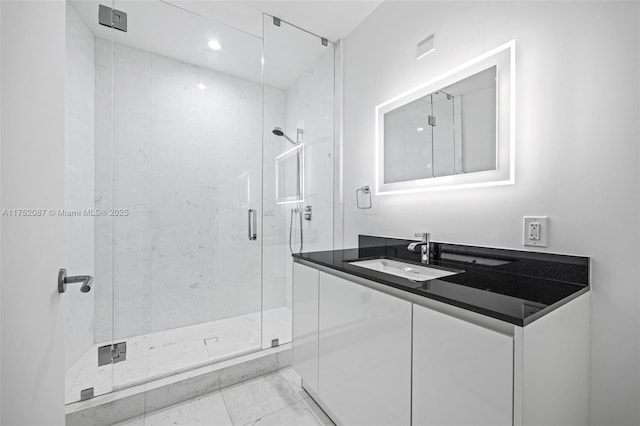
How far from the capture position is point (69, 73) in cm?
179

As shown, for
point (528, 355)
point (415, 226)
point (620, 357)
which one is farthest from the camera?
point (415, 226)

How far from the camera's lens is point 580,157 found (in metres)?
1.06

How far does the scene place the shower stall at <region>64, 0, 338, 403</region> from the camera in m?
1.86

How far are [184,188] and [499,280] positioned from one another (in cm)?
223

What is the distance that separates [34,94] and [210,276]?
1.96 meters

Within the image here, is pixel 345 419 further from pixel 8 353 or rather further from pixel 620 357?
pixel 8 353

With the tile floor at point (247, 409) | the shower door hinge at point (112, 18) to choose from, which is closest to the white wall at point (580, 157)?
the tile floor at point (247, 409)

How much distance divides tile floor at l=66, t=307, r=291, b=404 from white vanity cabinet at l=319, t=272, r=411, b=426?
878 mm

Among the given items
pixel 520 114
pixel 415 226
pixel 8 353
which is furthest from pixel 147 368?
pixel 520 114

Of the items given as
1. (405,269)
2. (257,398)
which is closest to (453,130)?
(405,269)

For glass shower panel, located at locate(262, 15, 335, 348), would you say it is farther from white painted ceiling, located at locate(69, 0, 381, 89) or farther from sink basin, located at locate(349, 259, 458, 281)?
sink basin, located at locate(349, 259, 458, 281)

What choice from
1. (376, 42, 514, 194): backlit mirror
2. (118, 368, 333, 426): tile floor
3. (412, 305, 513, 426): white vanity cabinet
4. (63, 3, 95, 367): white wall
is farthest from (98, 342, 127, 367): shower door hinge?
(376, 42, 514, 194): backlit mirror

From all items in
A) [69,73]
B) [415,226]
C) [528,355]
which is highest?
[69,73]

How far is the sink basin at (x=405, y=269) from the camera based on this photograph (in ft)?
4.76
